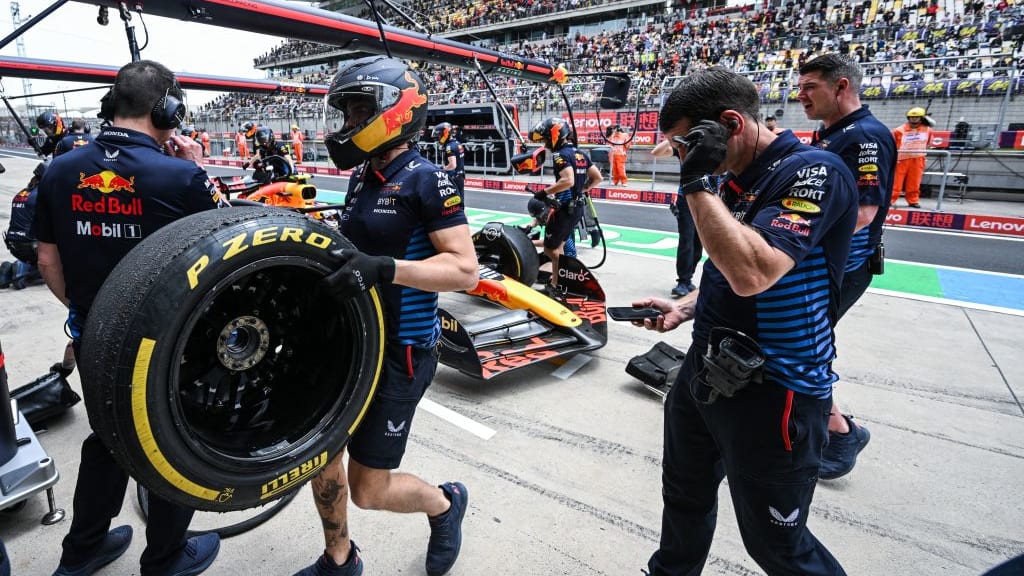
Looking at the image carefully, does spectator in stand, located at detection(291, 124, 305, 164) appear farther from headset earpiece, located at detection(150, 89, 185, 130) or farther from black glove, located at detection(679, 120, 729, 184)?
black glove, located at detection(679, 120, 729, 184)

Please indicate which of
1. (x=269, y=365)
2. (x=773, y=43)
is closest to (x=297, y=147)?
(x=773, y=43)

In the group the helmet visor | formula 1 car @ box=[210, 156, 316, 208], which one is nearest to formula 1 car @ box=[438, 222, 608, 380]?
the helmet visor

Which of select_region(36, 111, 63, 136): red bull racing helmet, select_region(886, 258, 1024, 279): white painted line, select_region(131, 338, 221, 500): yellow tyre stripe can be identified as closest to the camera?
select_region(131, 338, 221, 500): yellow tyre stripe

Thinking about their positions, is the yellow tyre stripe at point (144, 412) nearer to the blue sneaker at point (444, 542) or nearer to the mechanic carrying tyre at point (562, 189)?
the blue sneaker at point (444, 542)

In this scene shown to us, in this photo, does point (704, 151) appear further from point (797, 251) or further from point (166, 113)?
point (166, 113)

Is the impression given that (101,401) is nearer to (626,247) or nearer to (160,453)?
(160,453)

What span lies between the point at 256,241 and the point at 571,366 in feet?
11.0

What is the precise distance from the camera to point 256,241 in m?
1.35

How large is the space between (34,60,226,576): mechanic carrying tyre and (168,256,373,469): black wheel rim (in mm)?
644

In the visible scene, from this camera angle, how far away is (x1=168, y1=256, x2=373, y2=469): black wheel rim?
1.58 meters

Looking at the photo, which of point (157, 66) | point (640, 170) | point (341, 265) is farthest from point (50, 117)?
point (640, 170)

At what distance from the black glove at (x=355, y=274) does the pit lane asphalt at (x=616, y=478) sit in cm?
140

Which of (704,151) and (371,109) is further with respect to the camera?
(371,109)

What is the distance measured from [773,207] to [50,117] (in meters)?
9.71
